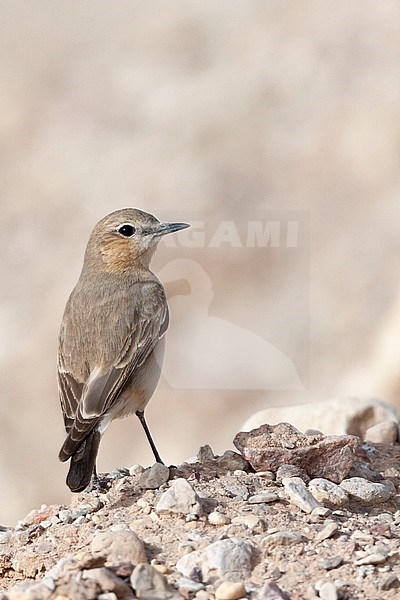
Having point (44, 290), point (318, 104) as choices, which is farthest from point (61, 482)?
point (318, 104)

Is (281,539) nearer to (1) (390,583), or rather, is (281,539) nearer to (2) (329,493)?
(1) (390,583)

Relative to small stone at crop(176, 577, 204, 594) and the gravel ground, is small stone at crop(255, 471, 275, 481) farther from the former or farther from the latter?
small stone at crop(176, 577, 204, 594)

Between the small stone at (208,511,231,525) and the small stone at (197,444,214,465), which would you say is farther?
the small stone at (197,444,214,465)

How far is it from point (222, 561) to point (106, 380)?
1391 mm

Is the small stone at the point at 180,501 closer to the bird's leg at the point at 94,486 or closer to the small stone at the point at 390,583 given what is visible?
the bird's leg at the point at 94,486

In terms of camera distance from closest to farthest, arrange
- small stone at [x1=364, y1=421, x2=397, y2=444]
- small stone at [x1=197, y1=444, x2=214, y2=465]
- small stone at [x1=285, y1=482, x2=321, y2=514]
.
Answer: small stone at [x1=285, y1=482, x2=321, y2=514], small stone at [x1=197, y1=444, x2=214, y2=465], small stone at [x1=364, y1=421, x2=397, y2=444]

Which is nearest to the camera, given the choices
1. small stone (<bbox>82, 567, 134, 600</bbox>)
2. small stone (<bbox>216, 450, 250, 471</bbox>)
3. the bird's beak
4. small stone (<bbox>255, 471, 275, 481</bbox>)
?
small stone (<bbox>82, 567, 134, 600</bbox>)

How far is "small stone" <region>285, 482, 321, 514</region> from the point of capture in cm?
402

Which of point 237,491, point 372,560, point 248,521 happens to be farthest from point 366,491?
point 372,560

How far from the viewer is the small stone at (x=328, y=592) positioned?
325cm

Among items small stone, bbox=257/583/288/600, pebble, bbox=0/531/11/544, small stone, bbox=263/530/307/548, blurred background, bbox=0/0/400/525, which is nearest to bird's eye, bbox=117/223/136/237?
pebble, bbox=0/531/11/544

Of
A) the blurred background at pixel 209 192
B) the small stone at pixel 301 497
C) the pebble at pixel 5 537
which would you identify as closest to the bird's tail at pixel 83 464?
the pebble at pixel 5 537

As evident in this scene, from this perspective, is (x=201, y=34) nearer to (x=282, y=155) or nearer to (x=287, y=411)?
(x=282, y=155)

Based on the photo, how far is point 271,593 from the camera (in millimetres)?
3268
